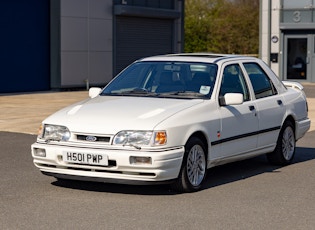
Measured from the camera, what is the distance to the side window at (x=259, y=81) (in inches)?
416

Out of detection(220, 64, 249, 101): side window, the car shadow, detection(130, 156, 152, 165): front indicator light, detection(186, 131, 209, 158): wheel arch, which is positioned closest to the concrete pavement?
the car shadow

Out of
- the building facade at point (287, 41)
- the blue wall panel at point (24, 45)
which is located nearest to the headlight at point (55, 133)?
the blue wall panel at point (24, 45)

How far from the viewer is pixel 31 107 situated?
70.4ft

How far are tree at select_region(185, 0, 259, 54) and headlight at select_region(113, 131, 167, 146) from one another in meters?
43.6

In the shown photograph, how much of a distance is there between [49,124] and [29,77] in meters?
19.3

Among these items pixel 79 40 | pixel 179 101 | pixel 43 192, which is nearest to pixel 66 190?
pixel 43 192

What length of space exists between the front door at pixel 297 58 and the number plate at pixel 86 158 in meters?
29.8

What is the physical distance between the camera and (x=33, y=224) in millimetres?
7059

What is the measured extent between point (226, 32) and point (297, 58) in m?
15.4

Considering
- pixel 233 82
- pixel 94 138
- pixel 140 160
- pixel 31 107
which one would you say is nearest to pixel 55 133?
pixel 94 138

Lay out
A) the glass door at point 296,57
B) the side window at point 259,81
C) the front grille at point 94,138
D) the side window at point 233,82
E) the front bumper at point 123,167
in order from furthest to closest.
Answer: the glass door at point 296,57 < the side window at point 259,81 < the side window at point 233,82 < the front grille at point 94,138 < the front bumper at point 123,167

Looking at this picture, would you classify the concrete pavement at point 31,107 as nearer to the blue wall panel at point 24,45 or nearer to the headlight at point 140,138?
the blue wall panel at point 24,45

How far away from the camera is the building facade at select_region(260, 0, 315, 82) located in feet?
122

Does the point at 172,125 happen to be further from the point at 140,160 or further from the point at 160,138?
the point at 140,160
